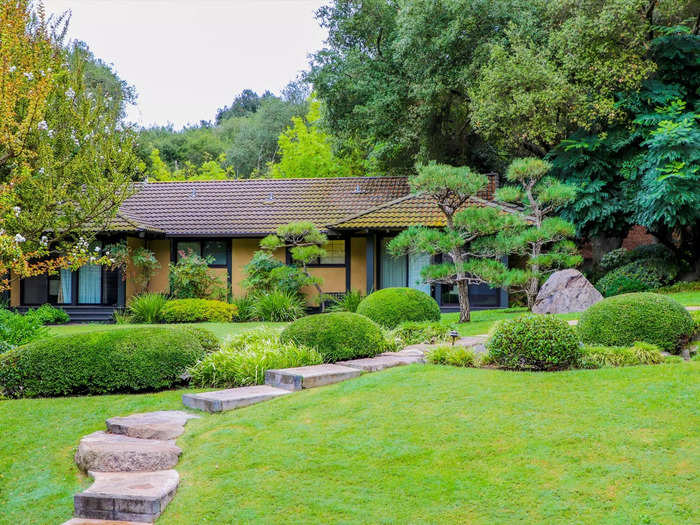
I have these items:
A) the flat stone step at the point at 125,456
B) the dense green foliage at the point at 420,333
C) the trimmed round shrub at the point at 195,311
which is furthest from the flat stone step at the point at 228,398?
the trimmed round shrub at the point at 195,311

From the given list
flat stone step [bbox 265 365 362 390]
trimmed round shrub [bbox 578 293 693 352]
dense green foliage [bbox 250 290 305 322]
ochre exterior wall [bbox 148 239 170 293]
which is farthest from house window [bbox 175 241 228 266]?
trimmed round shrub [bbox 578 293 693 352]

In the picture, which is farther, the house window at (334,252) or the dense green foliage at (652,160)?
the house window at (334,252)

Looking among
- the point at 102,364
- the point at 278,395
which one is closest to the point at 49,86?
the point at 102,364

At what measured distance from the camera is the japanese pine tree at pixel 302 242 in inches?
636

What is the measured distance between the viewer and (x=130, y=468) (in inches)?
190

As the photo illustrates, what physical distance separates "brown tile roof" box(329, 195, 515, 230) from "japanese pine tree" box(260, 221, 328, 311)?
0.86 m

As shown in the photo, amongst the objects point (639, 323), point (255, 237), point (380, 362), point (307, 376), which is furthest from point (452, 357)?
point (255, 237)

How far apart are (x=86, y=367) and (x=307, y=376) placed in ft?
8.81

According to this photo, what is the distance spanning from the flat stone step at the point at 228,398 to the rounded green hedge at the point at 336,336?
1.30 metres

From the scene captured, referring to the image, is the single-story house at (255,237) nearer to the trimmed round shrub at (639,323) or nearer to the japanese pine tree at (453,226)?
the japanese pine tree at (453,226)

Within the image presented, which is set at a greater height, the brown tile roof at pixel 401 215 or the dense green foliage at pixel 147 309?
the brown tile roof at pixel 401 215

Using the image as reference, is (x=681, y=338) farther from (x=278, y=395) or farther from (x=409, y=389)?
(x=278, y=395)

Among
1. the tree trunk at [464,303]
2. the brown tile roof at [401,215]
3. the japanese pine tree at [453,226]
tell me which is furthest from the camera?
the brown tile roof at [401,215]

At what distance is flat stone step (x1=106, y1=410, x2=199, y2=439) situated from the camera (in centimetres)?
552
